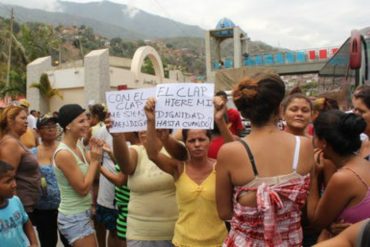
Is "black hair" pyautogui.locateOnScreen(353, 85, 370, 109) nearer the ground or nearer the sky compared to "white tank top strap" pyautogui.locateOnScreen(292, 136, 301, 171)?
nearer the sky

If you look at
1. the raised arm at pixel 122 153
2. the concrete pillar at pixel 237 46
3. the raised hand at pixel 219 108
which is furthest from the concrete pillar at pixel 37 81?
the raised hand at pixel 219 108

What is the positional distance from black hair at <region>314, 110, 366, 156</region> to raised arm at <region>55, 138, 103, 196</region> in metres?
2.21

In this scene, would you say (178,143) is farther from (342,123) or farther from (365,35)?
(365,35)

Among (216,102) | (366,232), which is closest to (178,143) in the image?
(216,102)

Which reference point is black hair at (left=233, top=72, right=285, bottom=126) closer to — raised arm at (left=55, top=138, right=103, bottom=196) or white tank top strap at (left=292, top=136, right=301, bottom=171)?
white tank top strap at (left=292, top=136, right=301, bottom=171)

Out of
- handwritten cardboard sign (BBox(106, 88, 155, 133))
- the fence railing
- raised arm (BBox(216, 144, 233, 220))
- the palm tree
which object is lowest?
raised arm (BBox(216, 144, 233, 220))

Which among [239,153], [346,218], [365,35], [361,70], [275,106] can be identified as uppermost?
[365,35]

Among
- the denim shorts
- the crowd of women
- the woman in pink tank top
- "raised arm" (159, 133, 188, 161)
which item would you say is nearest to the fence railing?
the crowd of women

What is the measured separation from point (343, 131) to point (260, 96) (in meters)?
0.53

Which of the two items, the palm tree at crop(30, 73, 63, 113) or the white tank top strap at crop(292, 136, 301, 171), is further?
the palm tree at crop(30, 73, 63, 113)

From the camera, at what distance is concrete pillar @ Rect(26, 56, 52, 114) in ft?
89.6

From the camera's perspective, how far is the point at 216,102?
10.5 ft

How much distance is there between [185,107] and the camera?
3.23 m

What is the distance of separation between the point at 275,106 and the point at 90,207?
2.42m
